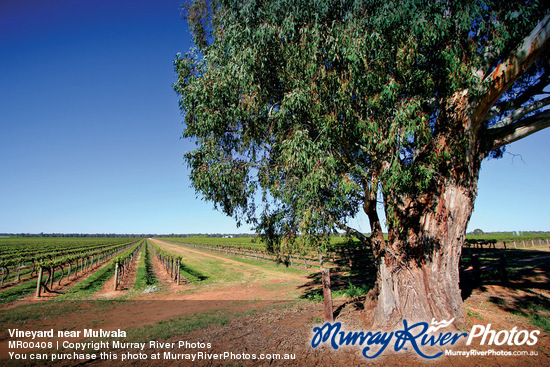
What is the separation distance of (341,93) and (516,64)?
3.75m

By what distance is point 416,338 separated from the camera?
6.64 metres

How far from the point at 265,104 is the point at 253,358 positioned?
23.3 feet

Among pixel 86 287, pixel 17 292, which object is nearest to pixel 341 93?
pixel 86 287

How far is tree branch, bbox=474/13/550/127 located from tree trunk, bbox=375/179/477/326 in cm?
224

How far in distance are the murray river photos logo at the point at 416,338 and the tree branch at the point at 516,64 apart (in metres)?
5.32

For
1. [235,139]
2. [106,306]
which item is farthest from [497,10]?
[106,306]

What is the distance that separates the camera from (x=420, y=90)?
22.0 ft

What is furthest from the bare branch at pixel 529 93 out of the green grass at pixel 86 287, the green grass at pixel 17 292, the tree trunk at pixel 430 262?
the green grass at pixel 17 292

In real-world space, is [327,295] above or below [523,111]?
below

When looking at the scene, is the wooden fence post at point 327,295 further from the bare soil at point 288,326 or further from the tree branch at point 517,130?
the tree branch at point 517,130

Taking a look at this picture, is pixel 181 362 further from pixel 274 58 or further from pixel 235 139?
pixel 274 58

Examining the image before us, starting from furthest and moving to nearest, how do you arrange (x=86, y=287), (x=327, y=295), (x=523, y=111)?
(x=86, y=287) → (x=327, y=295) → (x=523, y=111)

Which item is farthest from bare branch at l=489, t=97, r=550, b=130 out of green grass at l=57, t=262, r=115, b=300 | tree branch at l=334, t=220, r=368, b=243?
green grass at l=57, t=262, r=115, b=300

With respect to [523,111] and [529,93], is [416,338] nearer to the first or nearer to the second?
[523,111]
